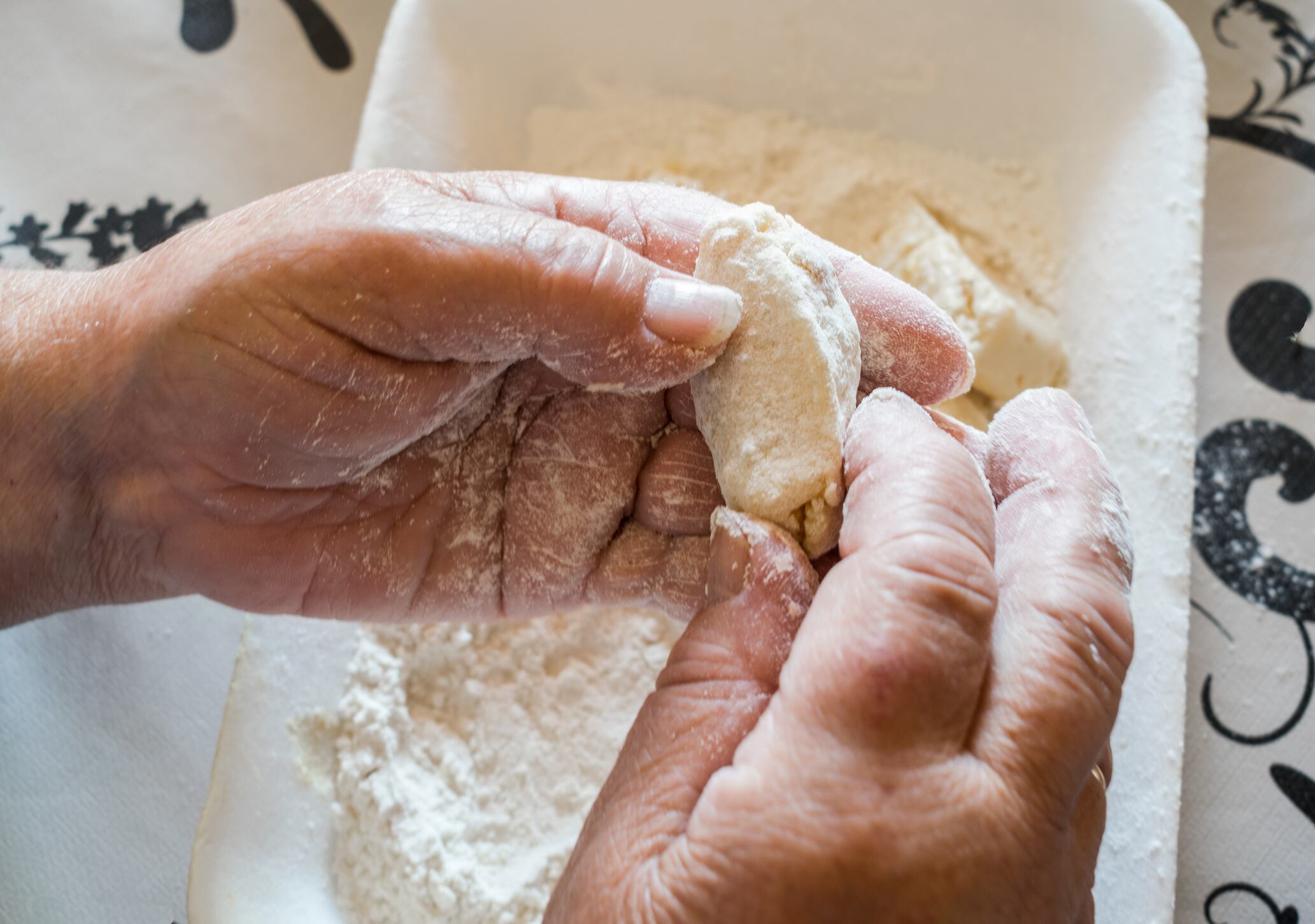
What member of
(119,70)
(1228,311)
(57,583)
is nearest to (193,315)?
(57,583)

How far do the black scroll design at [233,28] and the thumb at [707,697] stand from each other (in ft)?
3.85

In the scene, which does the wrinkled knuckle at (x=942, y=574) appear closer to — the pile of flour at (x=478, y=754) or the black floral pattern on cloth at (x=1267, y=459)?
the pile of flour at (x=478, y=754)

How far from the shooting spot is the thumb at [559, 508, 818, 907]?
0.66 meters

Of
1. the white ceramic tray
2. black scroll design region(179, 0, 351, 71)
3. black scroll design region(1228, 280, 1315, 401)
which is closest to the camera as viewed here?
the white ceramic tray

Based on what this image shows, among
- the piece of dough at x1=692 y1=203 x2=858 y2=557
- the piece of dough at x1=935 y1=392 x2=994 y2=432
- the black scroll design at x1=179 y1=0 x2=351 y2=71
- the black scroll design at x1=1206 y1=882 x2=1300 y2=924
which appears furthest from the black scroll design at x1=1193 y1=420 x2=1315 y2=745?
the black scroll design at x1=179 y1=0 x2=351 y2=71

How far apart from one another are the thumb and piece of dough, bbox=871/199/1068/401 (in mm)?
510

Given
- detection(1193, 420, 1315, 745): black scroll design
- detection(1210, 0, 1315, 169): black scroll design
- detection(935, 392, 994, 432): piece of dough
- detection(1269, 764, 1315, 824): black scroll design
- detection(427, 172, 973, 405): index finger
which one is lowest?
detection(1269, 764, 1315, 824): black scroll design

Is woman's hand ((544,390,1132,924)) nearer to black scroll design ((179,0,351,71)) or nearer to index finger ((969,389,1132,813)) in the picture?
index finger ((969,389,1132,813))

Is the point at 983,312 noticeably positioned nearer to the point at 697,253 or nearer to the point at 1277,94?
the point at 697,253

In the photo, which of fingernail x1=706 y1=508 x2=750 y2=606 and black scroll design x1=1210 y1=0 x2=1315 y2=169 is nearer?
fingernail x1=706 y1=508 x2=750 y2=606

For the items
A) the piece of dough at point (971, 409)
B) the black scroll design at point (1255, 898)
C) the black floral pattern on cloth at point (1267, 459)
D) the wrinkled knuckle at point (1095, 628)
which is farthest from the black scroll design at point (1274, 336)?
the wrinkled knuckle at point (1095, 628)

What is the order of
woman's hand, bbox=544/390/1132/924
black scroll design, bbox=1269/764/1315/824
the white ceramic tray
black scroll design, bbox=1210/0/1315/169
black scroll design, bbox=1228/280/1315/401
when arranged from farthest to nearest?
black scroll design, bbox=1210/0/1315/169
black scroll design, bbox=1228/280/1315/401
black scroll design, bbox=1269/764/1315/824
the white ceramic tray
woman's hand, bbox=544/390/1132/924

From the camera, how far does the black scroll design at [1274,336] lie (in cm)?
123

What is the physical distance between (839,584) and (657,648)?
18.5 inches
